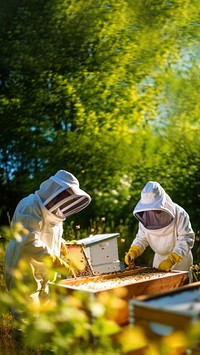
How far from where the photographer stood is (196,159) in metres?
10.2

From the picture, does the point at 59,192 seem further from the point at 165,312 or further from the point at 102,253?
the point at 165,312

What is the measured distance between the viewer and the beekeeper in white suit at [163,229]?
5.28 m

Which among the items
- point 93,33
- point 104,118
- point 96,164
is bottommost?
point 96,164

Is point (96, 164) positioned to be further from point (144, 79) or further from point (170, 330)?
point (170, 330)

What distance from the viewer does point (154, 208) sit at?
17.1ft

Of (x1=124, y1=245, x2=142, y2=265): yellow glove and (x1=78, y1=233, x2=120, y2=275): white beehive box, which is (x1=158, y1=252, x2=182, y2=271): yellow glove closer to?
(x1=124, y1=245, x2=142, y2=265): yellow glove

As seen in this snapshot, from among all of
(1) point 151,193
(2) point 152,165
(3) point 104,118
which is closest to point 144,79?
(3) point 104,118

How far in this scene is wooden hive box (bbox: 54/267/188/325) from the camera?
390 cm

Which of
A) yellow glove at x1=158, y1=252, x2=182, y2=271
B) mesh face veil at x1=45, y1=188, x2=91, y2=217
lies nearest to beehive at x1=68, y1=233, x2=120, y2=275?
mesh face veil at x1=45, y1=188, x2=91, y2=217

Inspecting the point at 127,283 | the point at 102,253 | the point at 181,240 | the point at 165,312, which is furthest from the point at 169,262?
the point at 165,312

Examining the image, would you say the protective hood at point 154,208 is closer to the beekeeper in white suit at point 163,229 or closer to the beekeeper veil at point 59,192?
the beekeeper in white suit at point 163,229

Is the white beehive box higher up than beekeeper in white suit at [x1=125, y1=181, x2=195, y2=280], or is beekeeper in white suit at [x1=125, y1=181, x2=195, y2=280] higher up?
beekeeper in white suit at [x1=125, y1=181, x2=195, y2=280]

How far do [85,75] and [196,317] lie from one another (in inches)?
386

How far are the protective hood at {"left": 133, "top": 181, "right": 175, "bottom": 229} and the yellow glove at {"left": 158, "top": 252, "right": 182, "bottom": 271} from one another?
0.36m
